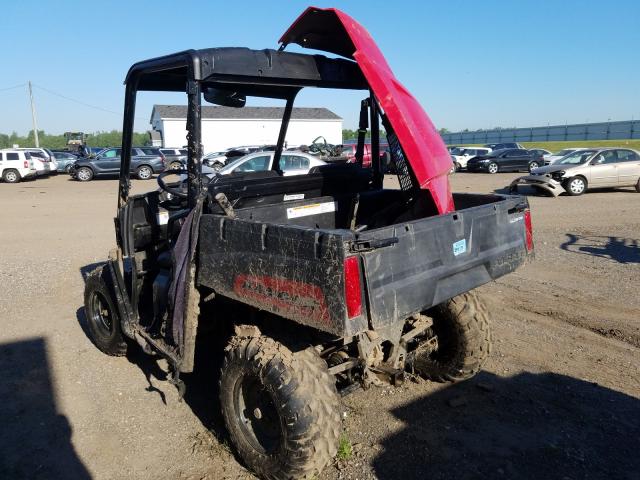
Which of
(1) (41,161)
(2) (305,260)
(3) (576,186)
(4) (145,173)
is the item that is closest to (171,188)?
(2) (305,260)

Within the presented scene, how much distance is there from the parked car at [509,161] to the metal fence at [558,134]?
31.1m

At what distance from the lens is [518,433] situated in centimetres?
339

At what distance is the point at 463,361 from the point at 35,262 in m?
7.44

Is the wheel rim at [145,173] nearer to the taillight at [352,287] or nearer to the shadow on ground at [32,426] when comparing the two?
the shadow on ground at [32,426]

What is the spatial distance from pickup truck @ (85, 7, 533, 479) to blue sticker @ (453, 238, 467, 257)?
22mm

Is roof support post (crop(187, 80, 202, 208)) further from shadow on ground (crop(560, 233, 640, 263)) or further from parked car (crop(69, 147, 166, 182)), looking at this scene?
parked car (crop(69, 147, 166, 182))

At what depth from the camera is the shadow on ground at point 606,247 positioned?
7.74 meters

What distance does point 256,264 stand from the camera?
274 cm

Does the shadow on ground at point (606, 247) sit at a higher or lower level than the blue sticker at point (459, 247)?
lower

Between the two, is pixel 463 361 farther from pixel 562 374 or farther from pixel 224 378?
pixel 224 378

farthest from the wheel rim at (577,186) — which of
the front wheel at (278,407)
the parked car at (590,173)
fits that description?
the front wheel at (278,407)

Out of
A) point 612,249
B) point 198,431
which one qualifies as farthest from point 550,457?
point 612,249

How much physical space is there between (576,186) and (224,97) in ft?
49.9

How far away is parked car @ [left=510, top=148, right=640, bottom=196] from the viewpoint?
16094 millimetres
